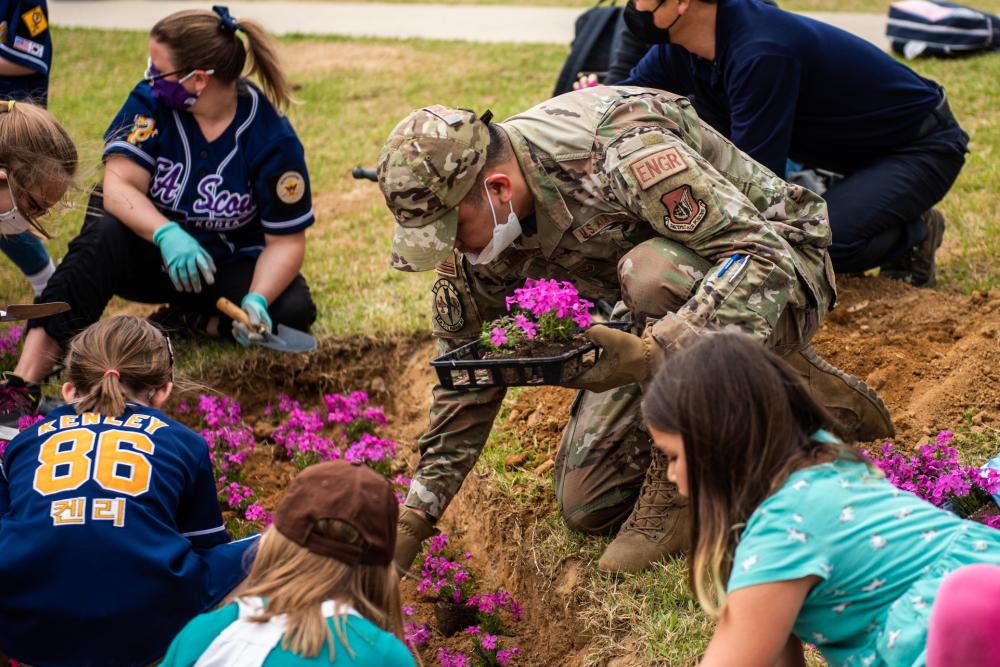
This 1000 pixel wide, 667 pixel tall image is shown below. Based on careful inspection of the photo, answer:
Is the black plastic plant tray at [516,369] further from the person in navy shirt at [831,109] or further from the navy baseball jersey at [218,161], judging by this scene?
the navy baseball jersey at [218,161]

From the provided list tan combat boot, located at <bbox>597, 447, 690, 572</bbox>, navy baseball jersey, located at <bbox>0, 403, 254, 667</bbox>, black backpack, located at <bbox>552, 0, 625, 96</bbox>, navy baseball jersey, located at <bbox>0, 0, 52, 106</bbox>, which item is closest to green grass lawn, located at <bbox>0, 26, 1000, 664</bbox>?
tan combat boot, located at <bbox>597, 447, 690, 572</bbox>

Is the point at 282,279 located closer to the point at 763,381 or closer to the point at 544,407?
the point at 544,407

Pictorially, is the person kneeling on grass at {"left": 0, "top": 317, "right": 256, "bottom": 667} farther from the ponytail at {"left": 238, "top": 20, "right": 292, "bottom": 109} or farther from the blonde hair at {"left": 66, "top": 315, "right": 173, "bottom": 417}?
the ponytail at {"left": 238, "top": 20, "right": 292, "bottom": 109}

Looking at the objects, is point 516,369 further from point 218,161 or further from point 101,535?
point 218,161

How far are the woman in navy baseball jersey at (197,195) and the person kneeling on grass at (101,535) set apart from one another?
1.70 meters

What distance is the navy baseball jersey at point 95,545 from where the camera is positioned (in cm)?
255

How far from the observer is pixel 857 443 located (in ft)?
11.7

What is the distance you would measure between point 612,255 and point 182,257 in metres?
2.00

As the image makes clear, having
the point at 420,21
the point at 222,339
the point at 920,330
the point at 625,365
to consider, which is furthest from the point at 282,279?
the point at 420,21

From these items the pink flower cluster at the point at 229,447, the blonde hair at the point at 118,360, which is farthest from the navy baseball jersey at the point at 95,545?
the pink flower cluster at the point at 229,447

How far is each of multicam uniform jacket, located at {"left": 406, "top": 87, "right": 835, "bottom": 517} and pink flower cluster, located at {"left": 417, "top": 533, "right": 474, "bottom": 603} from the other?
0.38 meters

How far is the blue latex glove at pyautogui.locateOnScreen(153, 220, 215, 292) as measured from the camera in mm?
4438

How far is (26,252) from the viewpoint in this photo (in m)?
4.97

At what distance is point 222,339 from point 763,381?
329 cm
